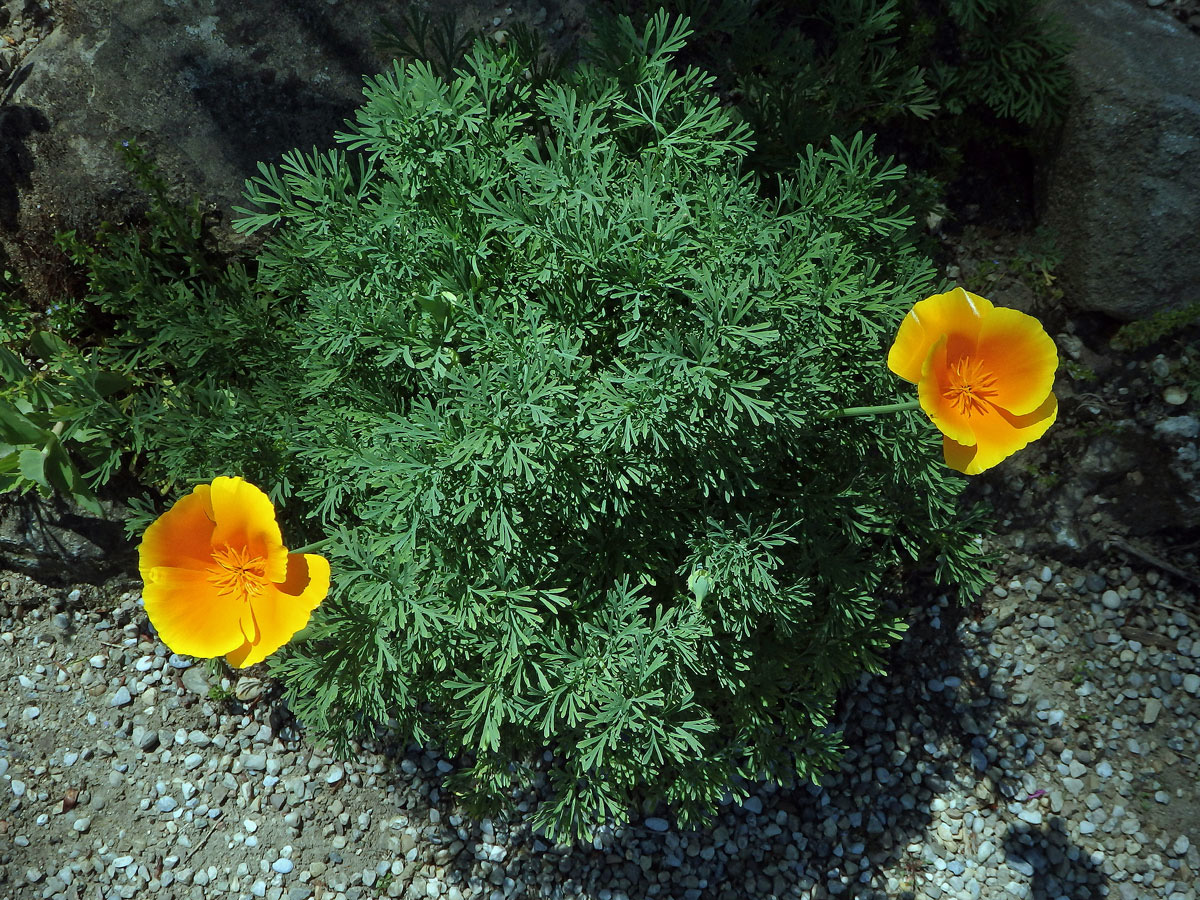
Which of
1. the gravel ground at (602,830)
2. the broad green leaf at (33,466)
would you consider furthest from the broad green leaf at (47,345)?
the gravel ground at (602,830)

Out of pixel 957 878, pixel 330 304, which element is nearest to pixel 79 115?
pixel 330 304

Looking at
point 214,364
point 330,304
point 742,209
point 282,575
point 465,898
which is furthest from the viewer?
point 465,898

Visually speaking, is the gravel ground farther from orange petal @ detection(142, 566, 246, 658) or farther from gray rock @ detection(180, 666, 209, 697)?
orange petal @ detection(142, 566, 246, 658)

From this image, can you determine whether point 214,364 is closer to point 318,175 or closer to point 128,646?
point 318,175

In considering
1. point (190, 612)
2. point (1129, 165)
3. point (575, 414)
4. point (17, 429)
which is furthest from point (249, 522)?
point (1129, 165)

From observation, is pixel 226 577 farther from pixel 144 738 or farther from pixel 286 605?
pixel 144 738

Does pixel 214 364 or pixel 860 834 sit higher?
pixel 214 364

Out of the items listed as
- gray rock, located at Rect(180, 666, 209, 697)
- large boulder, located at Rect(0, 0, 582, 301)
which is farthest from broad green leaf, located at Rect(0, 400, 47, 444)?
gray rock, located at Rect(180, 666, 209, 697)

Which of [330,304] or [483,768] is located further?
[483,768]
